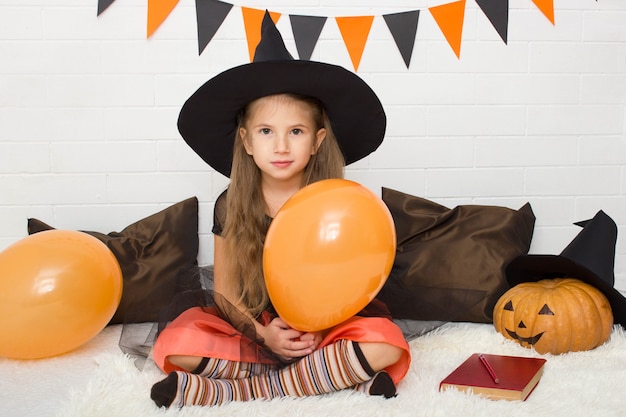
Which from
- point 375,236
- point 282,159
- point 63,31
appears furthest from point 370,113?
point 63,31

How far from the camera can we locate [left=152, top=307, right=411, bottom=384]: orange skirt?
134cm

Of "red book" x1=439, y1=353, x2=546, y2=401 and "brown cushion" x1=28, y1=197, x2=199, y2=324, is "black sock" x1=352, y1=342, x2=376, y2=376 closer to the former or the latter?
"red book" x1=439, y1=353, x2=546, y2=401

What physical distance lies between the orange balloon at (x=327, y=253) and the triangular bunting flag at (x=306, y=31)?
935 mm

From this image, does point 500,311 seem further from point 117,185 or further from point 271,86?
point 117,185

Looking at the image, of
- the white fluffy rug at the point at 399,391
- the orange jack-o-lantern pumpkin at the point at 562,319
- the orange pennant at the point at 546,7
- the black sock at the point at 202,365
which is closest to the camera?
the white fluffy rug at the point at 399,391

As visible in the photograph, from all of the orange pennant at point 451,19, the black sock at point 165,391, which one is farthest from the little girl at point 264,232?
the orange pennant at point 451,19

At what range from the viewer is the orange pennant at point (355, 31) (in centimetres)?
217

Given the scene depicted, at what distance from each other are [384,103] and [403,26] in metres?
0.26

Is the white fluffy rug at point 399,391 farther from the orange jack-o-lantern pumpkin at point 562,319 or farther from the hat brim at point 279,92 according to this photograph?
the hat brim at point 279,92

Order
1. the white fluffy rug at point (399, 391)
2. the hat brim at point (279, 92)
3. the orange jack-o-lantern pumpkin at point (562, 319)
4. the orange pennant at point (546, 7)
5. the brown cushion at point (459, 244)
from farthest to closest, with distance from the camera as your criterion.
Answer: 1. the orange pennant at point (546, 7)
2. the brown cushion at point (459, 244)
3. the orange jack-o-lantern pumpkin at point (562, 319)
4. the hat brim at point (279, 92)
5. the white fluffy rug at point (399, 391)

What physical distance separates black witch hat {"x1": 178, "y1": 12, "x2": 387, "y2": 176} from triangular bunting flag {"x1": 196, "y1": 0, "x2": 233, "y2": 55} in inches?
21.3

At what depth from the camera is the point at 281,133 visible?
5.12 ft

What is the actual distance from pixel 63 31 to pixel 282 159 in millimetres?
1025

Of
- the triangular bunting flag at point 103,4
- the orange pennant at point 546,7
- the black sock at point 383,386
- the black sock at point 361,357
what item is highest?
the orange pennant at point 546,7
